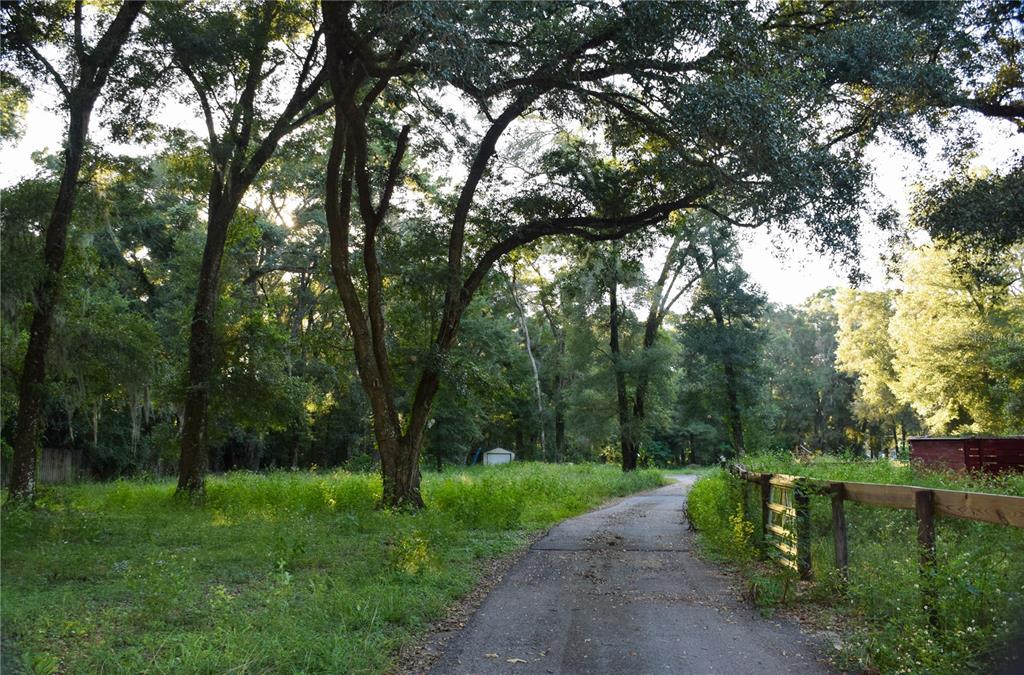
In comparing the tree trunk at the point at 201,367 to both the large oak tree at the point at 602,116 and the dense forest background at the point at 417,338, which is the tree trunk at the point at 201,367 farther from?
the large oak tree at the point at 602,116

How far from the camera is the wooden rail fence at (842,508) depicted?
4504mm

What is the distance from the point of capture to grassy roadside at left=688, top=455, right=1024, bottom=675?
4.12 m

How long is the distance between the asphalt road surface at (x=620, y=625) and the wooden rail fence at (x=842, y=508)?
2.76 ft

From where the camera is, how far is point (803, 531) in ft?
24.7

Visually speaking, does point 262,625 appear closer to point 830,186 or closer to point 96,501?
point 830,186

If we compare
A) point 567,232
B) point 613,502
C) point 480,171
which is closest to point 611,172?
point 567,232

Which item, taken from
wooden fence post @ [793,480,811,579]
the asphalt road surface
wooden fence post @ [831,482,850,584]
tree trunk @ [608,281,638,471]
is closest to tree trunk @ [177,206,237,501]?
the asphalt road surface

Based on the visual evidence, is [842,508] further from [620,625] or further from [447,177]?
[447,177]

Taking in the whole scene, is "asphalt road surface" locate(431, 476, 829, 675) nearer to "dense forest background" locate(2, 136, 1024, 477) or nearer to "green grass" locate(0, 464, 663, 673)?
"green grass" locate(0, 464, 663, 673)

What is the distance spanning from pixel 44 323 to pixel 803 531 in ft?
40.1

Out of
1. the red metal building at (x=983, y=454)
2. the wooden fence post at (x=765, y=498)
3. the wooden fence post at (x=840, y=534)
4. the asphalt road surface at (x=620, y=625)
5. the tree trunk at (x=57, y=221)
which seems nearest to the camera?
the asphalt road surface at (x=620, y=625)

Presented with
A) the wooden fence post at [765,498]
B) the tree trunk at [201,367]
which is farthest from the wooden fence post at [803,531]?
the tree trunk at [201,367]

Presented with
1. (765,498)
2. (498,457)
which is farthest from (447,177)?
(498,457)

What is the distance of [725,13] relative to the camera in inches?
335
